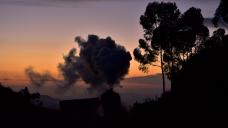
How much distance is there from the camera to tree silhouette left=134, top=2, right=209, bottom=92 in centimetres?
5119

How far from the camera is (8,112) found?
129ft

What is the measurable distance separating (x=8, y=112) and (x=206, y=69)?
65.3 feet

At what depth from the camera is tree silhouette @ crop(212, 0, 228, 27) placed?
39.7 meters

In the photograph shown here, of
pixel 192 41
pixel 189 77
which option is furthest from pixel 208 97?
pixel 192 41

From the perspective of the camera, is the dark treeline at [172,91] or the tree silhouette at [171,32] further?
the tree silhouette at [171,32]

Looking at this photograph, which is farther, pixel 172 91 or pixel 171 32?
pixel 171 32

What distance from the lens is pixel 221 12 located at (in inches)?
1602

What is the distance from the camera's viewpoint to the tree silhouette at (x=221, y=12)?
39.7 meters

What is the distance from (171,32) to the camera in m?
51.3

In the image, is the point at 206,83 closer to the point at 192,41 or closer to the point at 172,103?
the point at 172,103

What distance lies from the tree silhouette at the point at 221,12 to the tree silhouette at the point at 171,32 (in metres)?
8.98

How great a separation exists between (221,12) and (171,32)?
1119 centimetres

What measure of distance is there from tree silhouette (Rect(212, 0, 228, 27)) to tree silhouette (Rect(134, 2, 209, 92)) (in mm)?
8983

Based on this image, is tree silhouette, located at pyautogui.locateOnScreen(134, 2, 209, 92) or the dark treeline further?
tree silhouette, located at pyautogui.locateOnScreen(134, 2, 209, 92)
